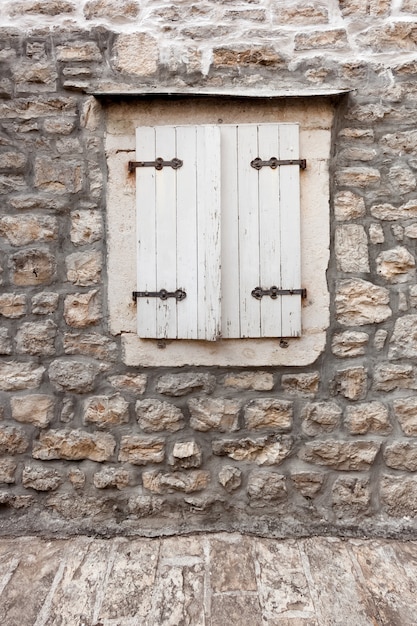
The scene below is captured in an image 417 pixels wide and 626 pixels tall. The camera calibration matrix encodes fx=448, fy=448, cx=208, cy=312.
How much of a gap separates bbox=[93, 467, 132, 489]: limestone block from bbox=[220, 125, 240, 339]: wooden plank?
973mm

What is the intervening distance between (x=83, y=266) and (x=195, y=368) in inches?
34.1

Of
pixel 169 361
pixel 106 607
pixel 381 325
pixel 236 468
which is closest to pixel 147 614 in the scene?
pixel 106 607

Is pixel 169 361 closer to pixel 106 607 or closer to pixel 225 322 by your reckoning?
pixel 225 322

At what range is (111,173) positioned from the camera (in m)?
Result: 2.55

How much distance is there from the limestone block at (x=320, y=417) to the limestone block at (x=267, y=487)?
0.31m

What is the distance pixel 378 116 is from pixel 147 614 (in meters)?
2.76

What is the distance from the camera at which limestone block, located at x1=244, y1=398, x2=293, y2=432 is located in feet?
8.28

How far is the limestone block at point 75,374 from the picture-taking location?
2555mm

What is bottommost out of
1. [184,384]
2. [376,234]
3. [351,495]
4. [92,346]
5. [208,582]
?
[208,582]

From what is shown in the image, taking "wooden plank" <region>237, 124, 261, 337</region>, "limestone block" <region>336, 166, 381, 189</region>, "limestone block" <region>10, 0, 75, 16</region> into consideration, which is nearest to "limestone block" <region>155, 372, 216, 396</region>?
"wooden plank" <region>237, 124, 261, 337</region>

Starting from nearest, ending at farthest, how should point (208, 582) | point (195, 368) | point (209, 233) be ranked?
point (208, 582) < point (209, 233) < point (195, 368)

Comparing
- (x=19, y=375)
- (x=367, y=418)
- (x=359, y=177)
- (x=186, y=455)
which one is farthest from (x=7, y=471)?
(x=359, y=177)

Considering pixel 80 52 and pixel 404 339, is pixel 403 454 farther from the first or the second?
pixel 80 52

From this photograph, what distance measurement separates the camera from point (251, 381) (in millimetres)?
2539
